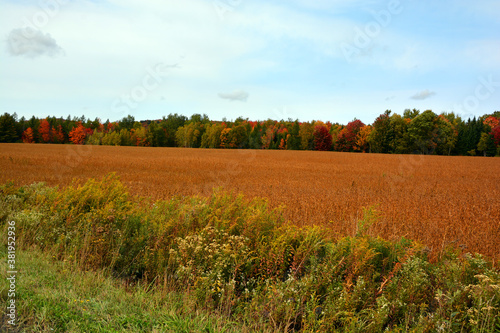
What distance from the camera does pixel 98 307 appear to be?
4391mm

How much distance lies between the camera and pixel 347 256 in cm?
549

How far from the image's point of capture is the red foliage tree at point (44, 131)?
103 m

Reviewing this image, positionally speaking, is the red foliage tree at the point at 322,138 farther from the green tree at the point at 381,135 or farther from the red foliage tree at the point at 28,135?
the red foliage tree at the point at 28,135

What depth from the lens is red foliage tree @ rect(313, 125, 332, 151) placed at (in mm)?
99688

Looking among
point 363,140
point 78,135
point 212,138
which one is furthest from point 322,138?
point 78,135

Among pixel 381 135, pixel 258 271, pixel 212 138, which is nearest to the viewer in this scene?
pixel 258 271

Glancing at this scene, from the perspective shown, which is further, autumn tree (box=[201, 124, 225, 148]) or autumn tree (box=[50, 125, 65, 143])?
autumn tree (box=[50, 125, 65, 143])

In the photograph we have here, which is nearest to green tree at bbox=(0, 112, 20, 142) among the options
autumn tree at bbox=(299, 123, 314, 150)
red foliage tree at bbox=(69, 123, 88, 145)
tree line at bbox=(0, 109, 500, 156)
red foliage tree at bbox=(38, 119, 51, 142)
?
tree line at bbox=(0, 109, 500, 156)

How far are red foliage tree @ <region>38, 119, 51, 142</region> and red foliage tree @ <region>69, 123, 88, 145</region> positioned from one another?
22.7 ft

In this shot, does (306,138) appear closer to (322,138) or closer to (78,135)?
(322,138)

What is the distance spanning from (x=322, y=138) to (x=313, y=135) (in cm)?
311

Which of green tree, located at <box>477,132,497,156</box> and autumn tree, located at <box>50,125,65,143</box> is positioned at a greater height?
green tree, located at <box>477,132,497,156</box>

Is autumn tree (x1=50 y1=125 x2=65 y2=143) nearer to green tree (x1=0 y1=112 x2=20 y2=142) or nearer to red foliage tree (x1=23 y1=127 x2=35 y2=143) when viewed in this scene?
red foliage tree (x1=23 y1=127 x2=35 y2=143)

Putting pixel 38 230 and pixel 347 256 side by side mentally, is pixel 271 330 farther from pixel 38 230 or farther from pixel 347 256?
pixel 38 230
